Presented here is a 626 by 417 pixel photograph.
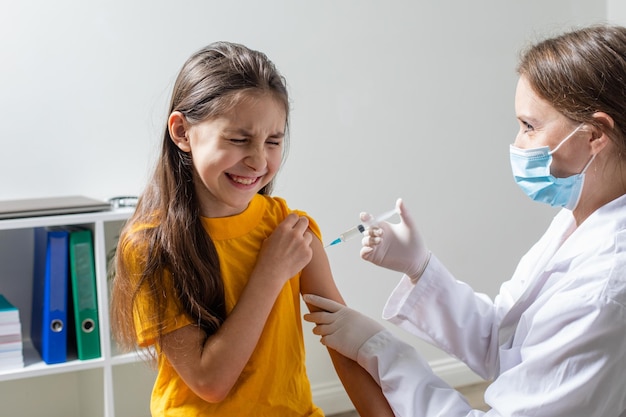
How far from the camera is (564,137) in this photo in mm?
1498

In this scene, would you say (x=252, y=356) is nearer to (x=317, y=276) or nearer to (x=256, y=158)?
(x=317, y=276)

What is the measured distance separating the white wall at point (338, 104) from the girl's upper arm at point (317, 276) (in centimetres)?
110

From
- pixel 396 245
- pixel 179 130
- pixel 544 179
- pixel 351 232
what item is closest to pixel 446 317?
pixel 396 245

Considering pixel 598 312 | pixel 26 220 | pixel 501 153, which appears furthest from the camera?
pixel 501 153

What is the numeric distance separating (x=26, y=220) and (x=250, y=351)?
986 millimetres

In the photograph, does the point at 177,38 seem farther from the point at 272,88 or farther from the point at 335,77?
the point at 272,88

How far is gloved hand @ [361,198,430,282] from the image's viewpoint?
5.76 ft

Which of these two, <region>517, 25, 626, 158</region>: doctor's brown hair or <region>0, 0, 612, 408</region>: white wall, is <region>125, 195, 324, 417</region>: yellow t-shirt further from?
<region>0, 0, 612, 408</region>: white wall

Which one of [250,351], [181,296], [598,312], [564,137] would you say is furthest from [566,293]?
[181,296]

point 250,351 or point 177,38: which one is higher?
point 177,38

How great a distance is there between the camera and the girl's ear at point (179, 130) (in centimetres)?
150

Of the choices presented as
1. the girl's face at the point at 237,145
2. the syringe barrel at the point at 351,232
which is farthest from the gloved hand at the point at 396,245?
the girl's face at the point at 237,145

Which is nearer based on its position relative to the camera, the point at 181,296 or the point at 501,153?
the point at 181,296

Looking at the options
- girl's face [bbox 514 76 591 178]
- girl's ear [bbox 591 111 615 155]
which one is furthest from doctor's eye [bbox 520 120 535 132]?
girl's ear [bbox 591 111 615 155]
